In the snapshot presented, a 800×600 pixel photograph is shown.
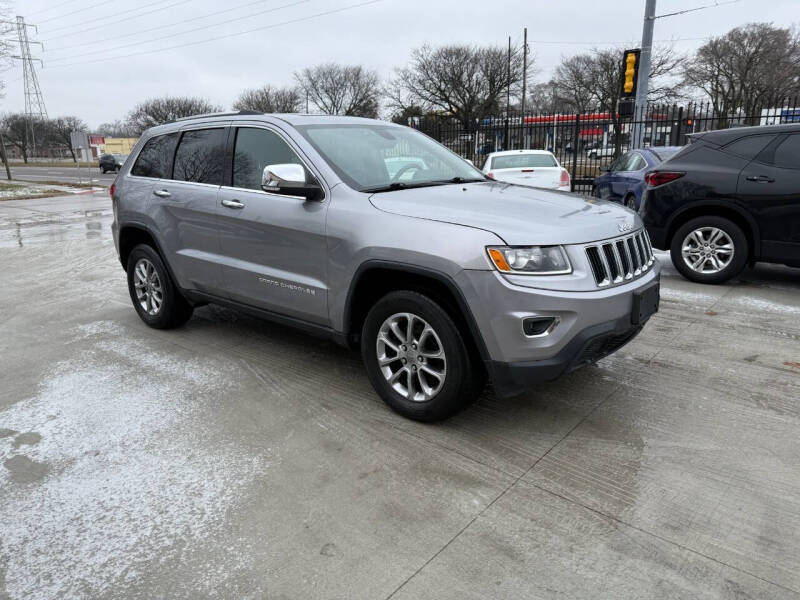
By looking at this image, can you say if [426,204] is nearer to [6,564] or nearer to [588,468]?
[588,468]

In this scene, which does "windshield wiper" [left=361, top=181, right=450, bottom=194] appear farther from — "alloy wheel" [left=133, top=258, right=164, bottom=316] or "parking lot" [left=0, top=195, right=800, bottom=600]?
"alloy wheel" [left=133, top=258, right=164, bottom=316]

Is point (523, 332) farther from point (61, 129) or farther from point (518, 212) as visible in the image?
point (61, 129)

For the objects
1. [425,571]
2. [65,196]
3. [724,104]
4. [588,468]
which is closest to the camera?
[425,571]

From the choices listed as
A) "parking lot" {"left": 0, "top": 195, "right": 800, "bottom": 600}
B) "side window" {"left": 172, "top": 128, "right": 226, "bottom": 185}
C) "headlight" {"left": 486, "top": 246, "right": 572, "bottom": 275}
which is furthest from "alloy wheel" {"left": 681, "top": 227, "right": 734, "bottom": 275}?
"side window" {"left": 172, "top": 128, "right": 226, "bottom": 185}

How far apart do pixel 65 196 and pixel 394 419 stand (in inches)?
949

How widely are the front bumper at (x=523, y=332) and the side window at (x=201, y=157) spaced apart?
2.47 metres

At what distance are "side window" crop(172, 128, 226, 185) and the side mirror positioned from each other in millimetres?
980

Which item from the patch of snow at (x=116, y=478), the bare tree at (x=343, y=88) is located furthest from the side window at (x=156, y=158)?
the bare tree at (x=343, y=88)

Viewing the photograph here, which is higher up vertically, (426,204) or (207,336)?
(426,204)

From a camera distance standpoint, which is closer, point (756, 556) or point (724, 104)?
point (756, 556)

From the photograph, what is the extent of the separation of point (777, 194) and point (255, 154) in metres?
5.14

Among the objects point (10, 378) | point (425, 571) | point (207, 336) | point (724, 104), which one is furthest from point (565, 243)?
point (724, 104)

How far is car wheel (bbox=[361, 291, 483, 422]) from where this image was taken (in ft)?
10.4

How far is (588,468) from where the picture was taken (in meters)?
3.00
